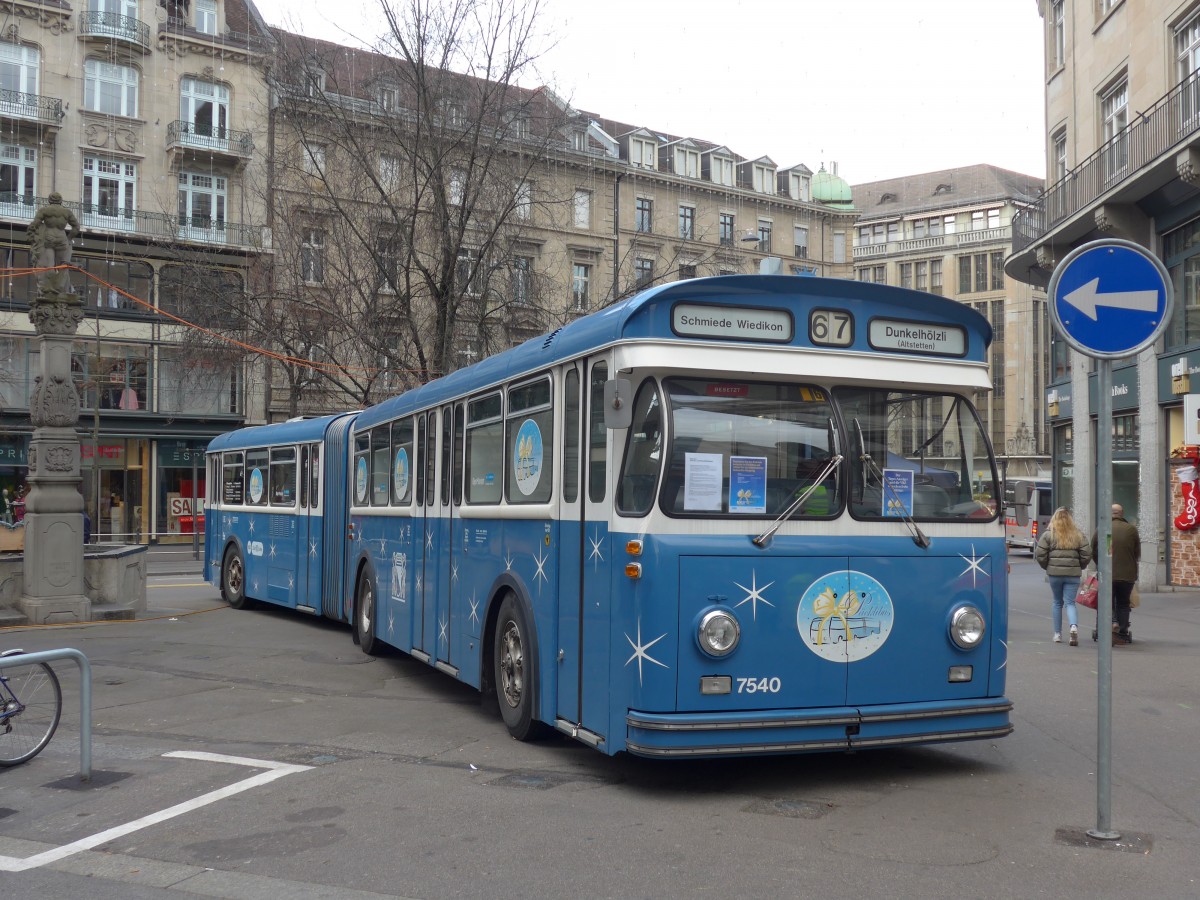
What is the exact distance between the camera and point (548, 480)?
25.2 ft

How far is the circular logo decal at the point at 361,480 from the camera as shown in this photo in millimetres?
13281

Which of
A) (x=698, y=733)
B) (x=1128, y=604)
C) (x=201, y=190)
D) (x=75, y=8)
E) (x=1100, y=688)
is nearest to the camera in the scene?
(x=1100, y=688)

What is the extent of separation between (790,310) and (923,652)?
82.4 inches

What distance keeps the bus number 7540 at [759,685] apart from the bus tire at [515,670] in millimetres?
1782

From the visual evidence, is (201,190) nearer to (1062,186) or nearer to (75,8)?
(75,8)

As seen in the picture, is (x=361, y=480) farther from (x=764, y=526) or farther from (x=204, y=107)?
(x=204, y=107)

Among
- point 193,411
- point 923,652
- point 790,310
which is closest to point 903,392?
point 790,310

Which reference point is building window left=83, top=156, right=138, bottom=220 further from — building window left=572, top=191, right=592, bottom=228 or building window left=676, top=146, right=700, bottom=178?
building window left=676, top=146, right=700, bottom=178

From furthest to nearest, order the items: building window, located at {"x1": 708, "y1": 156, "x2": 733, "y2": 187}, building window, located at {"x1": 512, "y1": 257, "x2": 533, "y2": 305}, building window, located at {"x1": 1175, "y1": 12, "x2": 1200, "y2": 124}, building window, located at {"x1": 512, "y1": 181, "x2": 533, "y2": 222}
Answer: building window, located at {"x1": 708, "y1": 156, "x2": 733, "y2": 187} → building window, located at {"x1": 512, "y1": 257, "x2": 533, "y2": 305} → building window, located at {"x1": 512, "y1": 181, "x2": 533, "y2": 222} → building window, located at {"x1": 1175, "y1": 12, "x2": 1200, "y2": 124}

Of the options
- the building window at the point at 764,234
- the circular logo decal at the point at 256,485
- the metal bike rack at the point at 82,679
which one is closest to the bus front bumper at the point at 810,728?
the metal bike rack at the point at 82,679

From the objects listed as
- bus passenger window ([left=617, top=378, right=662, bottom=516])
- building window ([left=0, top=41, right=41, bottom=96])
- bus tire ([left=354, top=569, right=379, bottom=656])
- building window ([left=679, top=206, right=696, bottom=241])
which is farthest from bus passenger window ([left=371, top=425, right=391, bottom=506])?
building window ([left=679, top=206, right=696, bottom=241])

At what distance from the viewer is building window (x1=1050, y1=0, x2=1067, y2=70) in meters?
28.4

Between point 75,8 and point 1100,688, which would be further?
point 75,8

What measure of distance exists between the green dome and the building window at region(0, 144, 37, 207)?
160 ft
